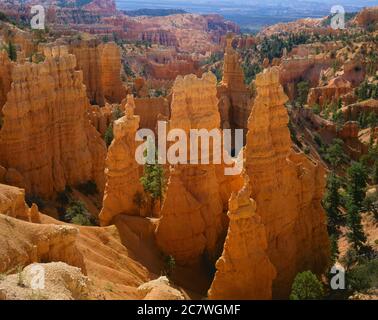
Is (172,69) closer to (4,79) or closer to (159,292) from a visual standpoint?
(4,79)

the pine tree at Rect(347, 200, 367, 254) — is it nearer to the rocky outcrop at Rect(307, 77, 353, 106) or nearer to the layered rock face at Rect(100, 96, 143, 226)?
the layered rock face at Rect(100, 96, 143, 226)

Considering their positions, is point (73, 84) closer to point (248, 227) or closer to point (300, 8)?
point (248, 227)

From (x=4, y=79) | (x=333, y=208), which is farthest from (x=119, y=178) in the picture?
(x=333, y=208)

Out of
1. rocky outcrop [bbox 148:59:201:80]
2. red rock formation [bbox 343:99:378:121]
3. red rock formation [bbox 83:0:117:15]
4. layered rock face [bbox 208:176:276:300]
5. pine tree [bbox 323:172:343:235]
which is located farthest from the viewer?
red rock formation [bbox 83:0:117:15]

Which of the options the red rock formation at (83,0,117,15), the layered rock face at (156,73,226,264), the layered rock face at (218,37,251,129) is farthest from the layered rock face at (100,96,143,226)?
the red rock formation at (83,0,117,15)

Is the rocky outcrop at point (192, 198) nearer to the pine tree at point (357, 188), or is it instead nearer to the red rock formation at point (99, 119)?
the pine tree at point (357, 188)
